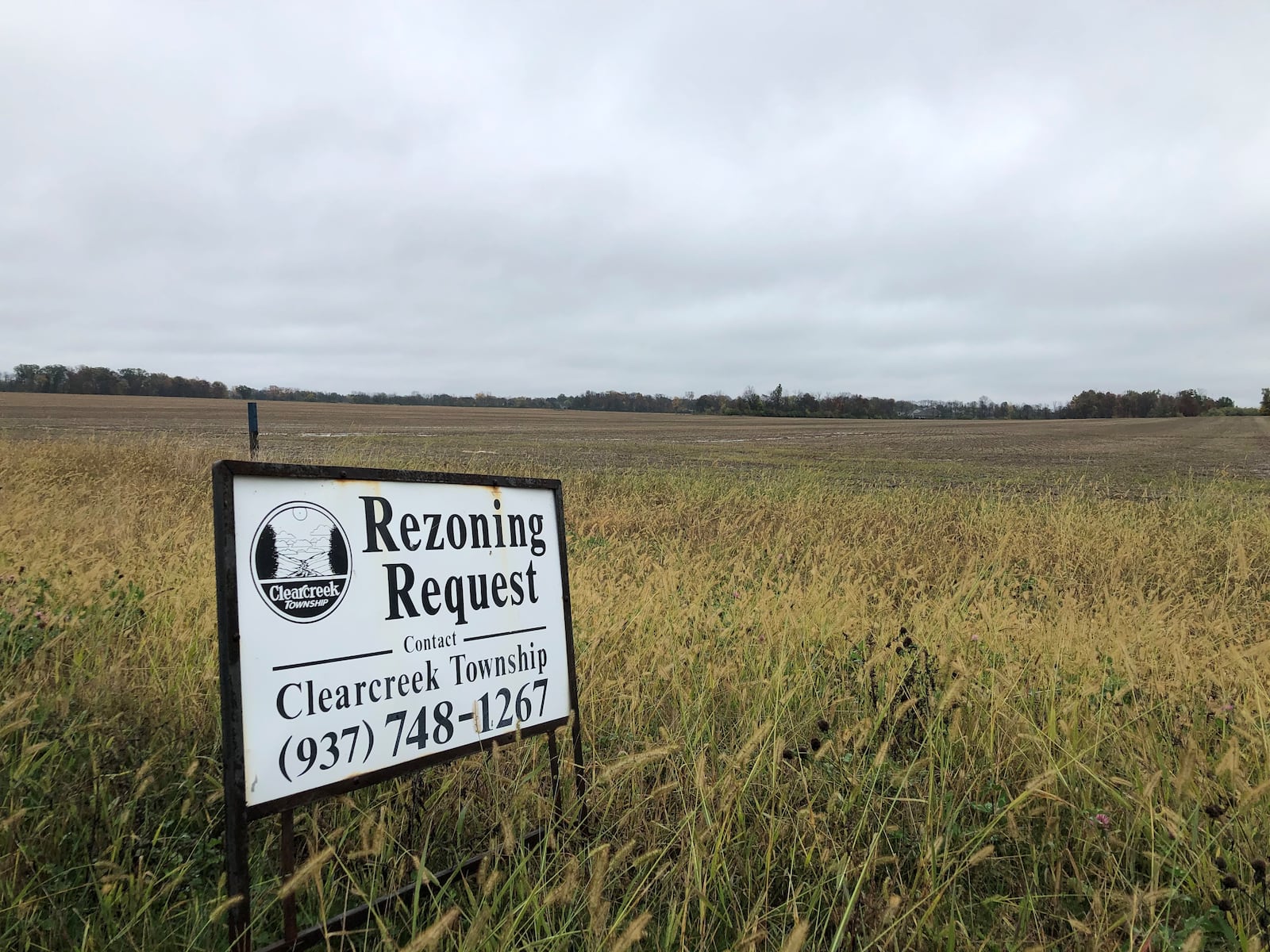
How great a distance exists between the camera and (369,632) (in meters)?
2.02

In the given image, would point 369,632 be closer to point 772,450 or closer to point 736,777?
point 736,777

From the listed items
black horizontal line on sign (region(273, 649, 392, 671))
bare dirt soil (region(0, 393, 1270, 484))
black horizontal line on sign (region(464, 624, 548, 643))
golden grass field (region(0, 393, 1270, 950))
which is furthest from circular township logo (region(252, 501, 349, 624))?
bare dirt soil (region(0, 393, 1270, 484))

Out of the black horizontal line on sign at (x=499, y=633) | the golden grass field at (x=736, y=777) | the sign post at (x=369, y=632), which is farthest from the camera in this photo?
the black horizontal line on sign at (x=499, y=633)

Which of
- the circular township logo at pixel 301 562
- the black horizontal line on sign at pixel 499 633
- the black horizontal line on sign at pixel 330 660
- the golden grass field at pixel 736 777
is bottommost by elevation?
the golden grass field at pixel 736 777

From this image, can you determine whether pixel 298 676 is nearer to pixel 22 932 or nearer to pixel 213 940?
pixel 213 940

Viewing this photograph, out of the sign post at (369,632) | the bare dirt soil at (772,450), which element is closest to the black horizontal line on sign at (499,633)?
the sign post at (369,632)

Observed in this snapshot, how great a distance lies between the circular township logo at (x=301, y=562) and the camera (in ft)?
6.01

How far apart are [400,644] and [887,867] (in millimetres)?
1665

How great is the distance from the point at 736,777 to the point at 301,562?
1.61 m

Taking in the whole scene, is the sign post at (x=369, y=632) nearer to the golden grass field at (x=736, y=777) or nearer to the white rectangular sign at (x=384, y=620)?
the white rectangular sign at (x=384, y=620)

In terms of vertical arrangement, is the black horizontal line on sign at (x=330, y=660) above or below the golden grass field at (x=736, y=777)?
above

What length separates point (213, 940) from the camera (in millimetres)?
1875

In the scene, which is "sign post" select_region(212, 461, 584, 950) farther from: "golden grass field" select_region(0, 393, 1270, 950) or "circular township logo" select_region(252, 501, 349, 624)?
"golden grass field" select_region(0, 393, 1270, 950)

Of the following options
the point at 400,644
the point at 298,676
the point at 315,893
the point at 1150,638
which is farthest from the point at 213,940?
the point at 1150,638
